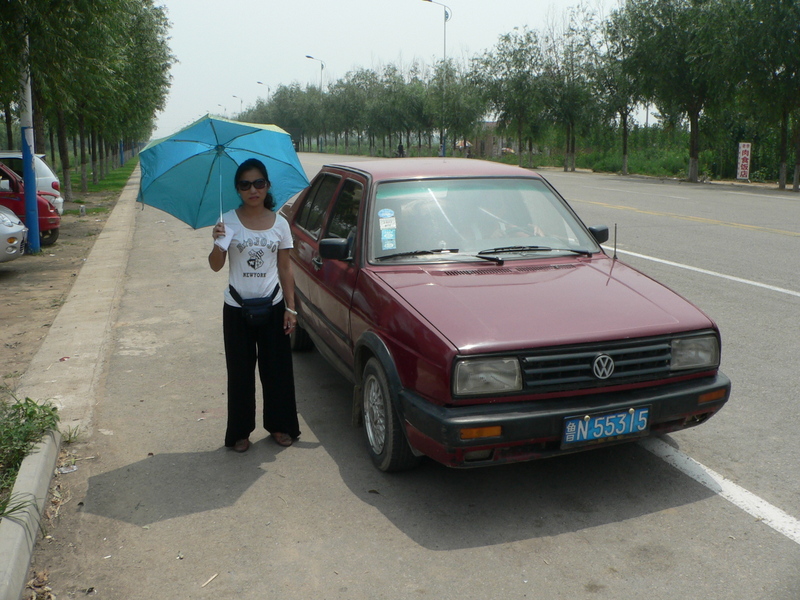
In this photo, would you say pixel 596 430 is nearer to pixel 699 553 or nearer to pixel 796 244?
pixel 699 553

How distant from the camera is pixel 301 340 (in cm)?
662

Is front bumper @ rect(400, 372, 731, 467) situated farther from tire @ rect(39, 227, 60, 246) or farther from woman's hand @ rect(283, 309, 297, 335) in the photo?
tire @ rect(39, 227, 60, 246)

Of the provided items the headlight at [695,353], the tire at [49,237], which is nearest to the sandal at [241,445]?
the headlight at [695,353]

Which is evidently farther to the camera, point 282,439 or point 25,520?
point 282,439

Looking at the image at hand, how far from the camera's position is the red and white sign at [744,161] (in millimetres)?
33156

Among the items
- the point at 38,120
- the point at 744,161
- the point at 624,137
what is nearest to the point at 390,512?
the point at 38,120

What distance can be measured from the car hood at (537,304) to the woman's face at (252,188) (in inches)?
30.9

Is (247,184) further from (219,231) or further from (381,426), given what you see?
(381,426)

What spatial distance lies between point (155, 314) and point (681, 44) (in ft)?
107

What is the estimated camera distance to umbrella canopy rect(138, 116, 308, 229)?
15.1 ft

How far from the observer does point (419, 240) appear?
4715 millimetres

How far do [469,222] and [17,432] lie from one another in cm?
286

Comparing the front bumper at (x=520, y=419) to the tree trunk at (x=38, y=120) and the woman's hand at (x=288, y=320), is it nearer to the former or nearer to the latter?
the woman's hand at (x=288, y=320)

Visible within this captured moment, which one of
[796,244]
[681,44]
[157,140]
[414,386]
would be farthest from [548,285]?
[681,44]
